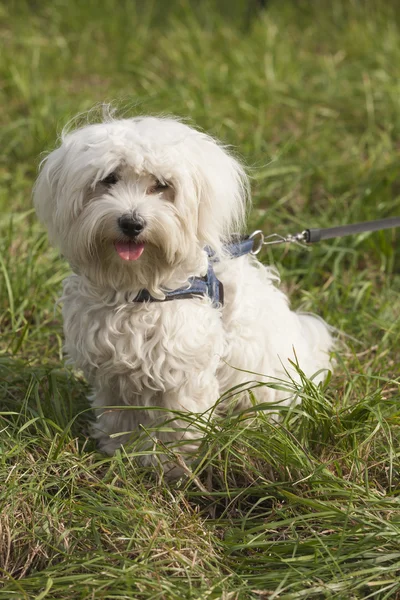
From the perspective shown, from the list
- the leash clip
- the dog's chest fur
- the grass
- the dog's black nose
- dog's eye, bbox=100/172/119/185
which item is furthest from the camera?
the leash clip

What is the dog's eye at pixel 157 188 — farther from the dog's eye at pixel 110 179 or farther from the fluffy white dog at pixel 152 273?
the dog's eye at pixel 110 179

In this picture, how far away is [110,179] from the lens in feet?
8.92

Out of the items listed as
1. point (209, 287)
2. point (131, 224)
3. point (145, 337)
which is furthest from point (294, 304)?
point (131, 224)

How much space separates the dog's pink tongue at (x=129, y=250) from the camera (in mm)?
2672

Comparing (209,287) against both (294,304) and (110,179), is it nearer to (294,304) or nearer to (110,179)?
(110,179)

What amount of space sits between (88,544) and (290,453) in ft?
2.46

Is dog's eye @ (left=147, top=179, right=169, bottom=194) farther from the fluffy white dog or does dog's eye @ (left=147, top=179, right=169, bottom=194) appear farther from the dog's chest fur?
the dog's chest fur

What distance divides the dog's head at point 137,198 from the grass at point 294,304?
618 millimetres

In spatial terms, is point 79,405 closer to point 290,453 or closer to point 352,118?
point 290,453

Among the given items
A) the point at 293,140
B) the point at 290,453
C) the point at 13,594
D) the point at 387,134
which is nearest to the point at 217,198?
the point at 290,453

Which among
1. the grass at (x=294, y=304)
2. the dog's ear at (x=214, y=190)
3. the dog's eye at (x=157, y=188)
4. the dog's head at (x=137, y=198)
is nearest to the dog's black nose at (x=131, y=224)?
the dog's head at (x=137, y=198)

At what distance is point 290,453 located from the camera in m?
2.72

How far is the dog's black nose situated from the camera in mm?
2600

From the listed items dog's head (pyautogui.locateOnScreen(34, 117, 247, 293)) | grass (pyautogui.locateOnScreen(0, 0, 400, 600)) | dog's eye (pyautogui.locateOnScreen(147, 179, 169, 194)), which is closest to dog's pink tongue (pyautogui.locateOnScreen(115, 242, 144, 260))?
dog's head (pyautogui.locateOnScreen(34, 117, 247, 293))
